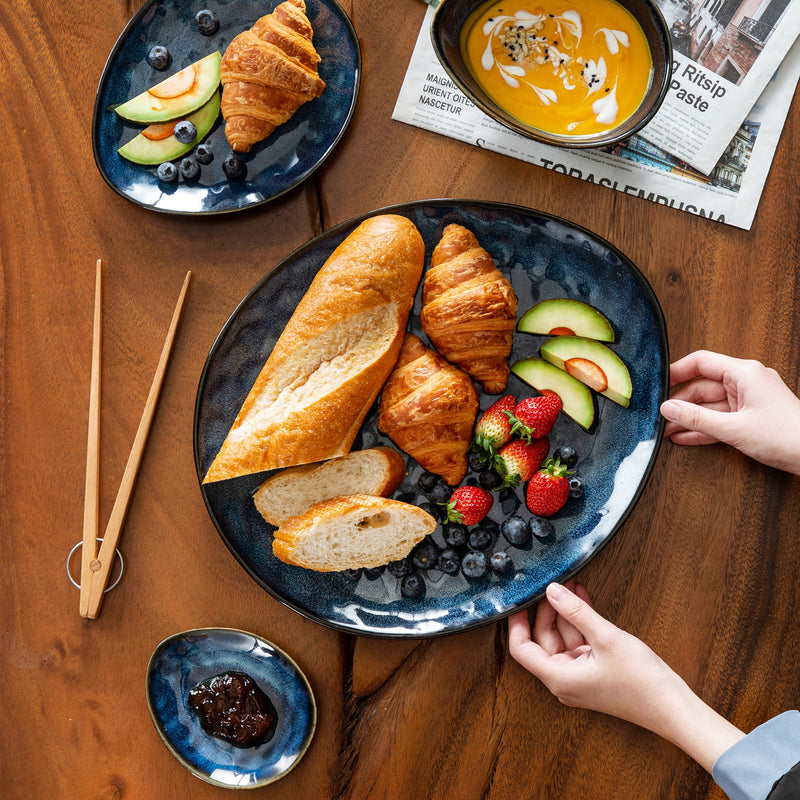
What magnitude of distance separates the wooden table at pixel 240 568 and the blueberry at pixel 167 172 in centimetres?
13

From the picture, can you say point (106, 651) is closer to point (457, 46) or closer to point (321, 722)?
point (321, 722)

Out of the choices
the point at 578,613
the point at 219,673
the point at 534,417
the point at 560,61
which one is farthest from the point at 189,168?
the point at 578,613

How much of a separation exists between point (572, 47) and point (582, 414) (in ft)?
2.80

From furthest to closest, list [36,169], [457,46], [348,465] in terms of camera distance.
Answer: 1. [36,169]
2. [348,465]
3. [457,46]

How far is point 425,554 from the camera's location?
1550 millimetres

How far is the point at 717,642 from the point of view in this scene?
1593 millimetres

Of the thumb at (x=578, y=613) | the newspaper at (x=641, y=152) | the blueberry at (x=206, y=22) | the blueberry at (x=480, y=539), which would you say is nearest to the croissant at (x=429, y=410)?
the blueberry at (x=480, y=539)

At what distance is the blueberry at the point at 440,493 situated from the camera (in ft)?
5.06

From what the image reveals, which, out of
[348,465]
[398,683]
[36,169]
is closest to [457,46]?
[348,465]

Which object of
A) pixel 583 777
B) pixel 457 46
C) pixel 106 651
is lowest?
pixel 106 651

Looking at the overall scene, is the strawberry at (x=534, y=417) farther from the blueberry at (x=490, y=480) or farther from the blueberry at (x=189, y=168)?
the blueberry at (x=189, y=168)

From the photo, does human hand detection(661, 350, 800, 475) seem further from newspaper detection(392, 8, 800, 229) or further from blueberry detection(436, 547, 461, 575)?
blueberry detection(436, 547, 461, 575)

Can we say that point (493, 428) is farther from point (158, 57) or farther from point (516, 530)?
point (158, 57)

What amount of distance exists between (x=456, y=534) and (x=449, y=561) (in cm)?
7
